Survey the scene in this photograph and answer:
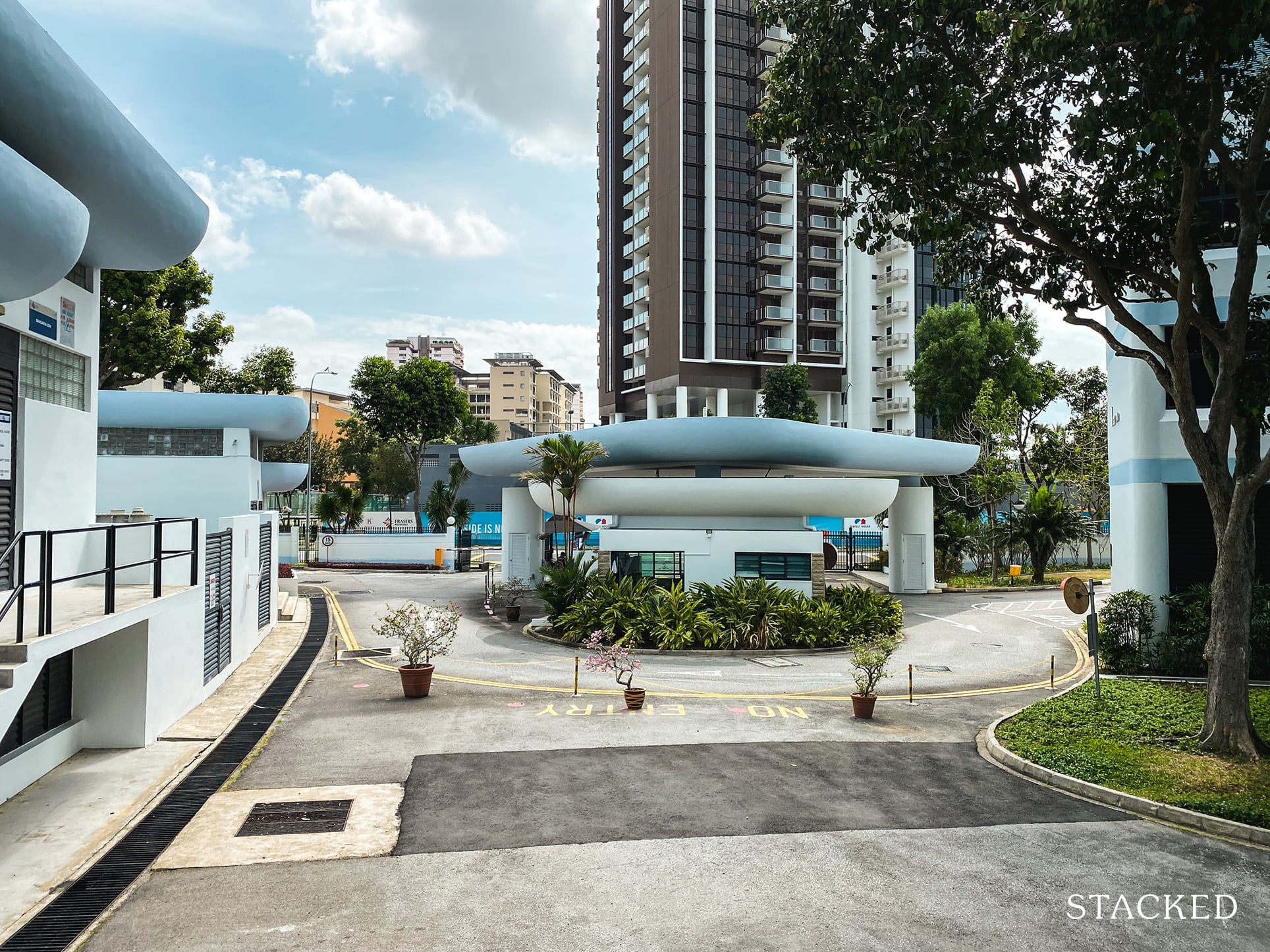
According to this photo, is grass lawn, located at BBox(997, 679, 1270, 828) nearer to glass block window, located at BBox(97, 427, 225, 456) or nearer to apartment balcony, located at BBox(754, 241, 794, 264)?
glass block window, located at BBox(97, 427, 225, 456)

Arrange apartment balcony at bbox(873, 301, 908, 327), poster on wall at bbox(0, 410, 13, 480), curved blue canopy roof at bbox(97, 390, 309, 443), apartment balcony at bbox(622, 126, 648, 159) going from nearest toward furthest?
1. poster on wall at bbox(0, 410, 13, 480)
2. curved blue canopy roof at bbox(97, 390, 309, 443)
3. apartment balcony at bbox(622, 126, 648, 159)
4. apartment balcony at bbox(873, 301, 908, 327)

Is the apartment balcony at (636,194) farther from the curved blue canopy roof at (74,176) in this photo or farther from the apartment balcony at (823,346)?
the curved blue canopy roof at (74,176)

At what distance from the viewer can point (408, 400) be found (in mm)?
73312

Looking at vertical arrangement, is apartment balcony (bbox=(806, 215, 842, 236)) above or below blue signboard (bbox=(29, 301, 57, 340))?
above

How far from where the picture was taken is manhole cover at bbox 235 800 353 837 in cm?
1118

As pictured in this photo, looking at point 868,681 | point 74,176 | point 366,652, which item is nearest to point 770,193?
point 366,652

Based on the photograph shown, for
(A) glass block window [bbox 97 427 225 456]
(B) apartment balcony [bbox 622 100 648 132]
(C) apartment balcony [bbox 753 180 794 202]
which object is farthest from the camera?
(B) apartment balcony [bbox 622 100 648 132]

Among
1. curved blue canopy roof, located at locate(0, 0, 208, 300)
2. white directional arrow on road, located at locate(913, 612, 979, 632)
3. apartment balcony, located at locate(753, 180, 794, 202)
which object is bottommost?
white directional arrow on road, located at locate(913, 612, 979, 632)

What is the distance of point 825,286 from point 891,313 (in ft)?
22.1

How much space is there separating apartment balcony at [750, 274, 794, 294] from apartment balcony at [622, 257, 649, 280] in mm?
9220

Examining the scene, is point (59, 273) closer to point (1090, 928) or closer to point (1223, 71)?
point (1090, 928)

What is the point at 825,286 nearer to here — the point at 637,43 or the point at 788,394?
the point at 788,394

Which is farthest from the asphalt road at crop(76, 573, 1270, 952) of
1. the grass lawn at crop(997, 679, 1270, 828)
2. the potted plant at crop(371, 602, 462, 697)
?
the grass lawn at crop(997, 679, 1270, 828)

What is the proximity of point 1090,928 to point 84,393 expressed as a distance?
57.7 feet
